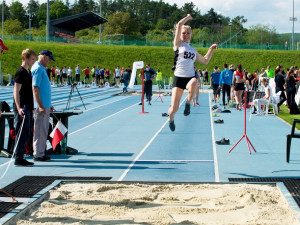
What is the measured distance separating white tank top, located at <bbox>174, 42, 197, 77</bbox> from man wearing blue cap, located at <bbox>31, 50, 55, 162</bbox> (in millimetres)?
2813

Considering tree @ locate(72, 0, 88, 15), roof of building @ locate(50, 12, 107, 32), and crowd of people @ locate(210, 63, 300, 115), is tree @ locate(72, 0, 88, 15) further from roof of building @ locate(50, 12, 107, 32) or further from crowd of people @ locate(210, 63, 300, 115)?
crowd of people @ locate(210, 63, 300, 115)

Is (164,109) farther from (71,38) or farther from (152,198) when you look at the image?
(71,38)

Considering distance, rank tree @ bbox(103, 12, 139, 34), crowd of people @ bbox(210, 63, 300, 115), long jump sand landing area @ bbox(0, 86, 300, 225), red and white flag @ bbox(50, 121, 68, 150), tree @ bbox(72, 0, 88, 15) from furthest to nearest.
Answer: tree @ bbox(72, 0, 88, 15) → tree @ bbox(103, 12, 139, 34) → crowd of people @ bbox(210, 63, 300, 115) → red and white flag @ bbox(50, 121, 68, 150) → long jump sand landing area @ bbox(0, 86, 300, 225)

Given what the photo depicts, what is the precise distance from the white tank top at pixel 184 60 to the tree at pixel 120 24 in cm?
8978

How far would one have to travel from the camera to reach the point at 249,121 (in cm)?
1672

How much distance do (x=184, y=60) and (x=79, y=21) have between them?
6022 centimetres

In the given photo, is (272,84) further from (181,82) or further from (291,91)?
(181,82)

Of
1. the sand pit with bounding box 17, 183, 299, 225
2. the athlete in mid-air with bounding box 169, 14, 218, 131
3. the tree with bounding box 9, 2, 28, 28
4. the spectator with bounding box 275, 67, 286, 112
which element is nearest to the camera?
the sand pit with bounding box 17, 183, 299, 225

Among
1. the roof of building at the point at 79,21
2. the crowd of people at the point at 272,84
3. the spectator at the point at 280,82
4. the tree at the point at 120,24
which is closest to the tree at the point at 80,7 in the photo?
the tree at the point at 120,24

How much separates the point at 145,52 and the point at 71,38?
35.9 feet

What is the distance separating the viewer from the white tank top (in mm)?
7160

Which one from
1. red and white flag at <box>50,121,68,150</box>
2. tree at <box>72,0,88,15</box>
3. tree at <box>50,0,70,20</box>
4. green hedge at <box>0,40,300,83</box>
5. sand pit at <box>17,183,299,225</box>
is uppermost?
tree at <box>72,0,88,15</box>

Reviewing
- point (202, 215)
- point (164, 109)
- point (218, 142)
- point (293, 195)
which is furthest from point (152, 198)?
point (164, 109)

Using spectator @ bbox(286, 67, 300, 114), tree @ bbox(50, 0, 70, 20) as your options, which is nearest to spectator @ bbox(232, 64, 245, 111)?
spectator @ bbox(286, 67, 300, 114)
